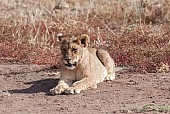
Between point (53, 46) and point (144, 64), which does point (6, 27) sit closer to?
point (53, 46)

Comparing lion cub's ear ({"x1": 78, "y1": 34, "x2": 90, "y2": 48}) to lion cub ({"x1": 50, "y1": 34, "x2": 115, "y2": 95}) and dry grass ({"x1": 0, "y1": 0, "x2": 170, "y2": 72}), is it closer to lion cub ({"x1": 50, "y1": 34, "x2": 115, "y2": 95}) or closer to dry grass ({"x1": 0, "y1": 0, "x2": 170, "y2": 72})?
lion cub ({"x1": 50, "y1": 34, "x2": 115, "y2": 95})

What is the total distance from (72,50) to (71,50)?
0.03m

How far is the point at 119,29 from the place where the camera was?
15.0 m

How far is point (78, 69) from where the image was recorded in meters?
9.36

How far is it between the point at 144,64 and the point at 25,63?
2.44m

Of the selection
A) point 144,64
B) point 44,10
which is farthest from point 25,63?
point 44,10

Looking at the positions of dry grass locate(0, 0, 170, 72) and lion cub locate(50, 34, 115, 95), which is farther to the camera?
dry grass locate(0, 0, 170, 72)

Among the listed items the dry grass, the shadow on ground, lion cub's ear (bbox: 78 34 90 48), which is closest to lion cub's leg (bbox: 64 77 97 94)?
the shadow on ground

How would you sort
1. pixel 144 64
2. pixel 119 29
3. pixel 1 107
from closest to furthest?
pixel 1 107, pixel 144 64, pixel 119 29

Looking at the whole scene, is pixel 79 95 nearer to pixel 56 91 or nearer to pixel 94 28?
pixel 56 91

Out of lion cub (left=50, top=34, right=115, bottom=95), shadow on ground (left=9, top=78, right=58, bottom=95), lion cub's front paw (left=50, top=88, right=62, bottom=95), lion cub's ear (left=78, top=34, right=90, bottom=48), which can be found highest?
lion cub's ear (left=78, top=34, right=90, bottom=48)

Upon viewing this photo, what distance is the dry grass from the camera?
11.6 m

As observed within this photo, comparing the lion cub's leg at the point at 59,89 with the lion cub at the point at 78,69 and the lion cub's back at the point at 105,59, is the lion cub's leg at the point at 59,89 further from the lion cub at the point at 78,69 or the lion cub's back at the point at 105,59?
the lion cub's back at the point at 105,59

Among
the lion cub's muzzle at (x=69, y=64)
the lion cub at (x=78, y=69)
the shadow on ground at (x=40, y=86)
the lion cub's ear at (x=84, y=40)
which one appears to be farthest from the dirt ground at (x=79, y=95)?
the lion cub's ear at (x=84, y=40)
